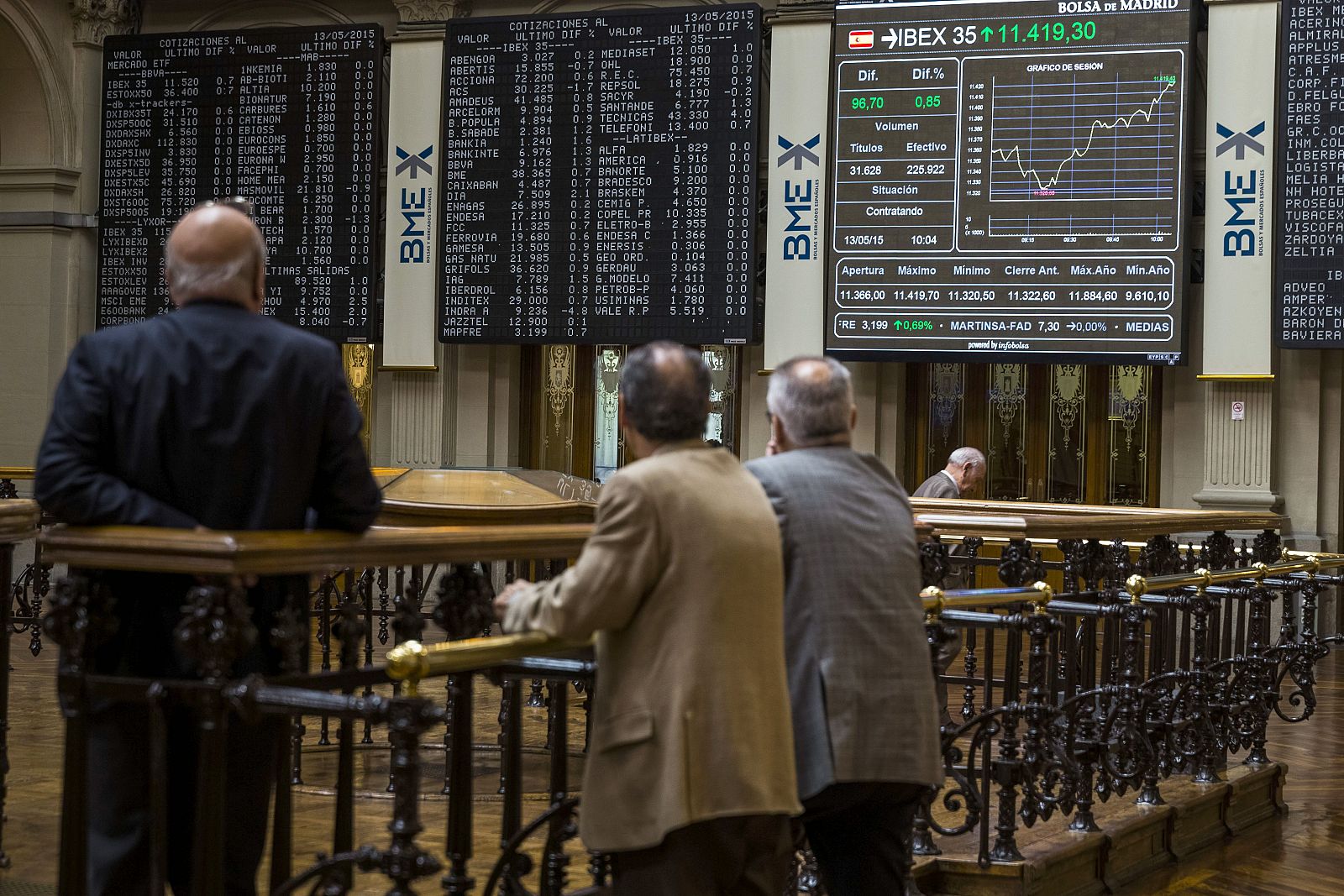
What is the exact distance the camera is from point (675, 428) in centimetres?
254

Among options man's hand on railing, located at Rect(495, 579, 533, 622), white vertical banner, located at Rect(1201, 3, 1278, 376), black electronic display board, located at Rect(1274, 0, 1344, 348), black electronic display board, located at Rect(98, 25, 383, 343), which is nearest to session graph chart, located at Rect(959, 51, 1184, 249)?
white vertical banner, located at Rect(1201, 3, 1278, 376)

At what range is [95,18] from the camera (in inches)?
488

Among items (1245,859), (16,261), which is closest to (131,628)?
(1245,859)

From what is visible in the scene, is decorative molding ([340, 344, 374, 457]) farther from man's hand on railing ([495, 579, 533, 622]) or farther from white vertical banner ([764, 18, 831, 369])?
man's hand on railing ([495, 579, 533, 622])

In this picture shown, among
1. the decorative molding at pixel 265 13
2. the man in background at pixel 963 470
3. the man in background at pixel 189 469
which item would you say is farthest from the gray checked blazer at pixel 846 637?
the decorative molding at pixel 265 13

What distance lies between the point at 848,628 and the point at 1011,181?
7.70 meters

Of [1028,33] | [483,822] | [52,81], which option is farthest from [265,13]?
[483,822]

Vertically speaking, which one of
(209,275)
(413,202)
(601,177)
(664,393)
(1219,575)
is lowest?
(1219,575)

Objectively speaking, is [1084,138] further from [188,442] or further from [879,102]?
[188,442]

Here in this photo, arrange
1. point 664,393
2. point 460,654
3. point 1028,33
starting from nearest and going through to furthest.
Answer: point 460,654 → point 664,393 → point 1028,33

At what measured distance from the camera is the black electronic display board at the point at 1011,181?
9.75 metres

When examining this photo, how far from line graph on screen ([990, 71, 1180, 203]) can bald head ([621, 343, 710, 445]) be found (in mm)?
7873

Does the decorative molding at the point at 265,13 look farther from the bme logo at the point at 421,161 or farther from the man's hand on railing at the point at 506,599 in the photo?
the man's hand on railing at the point at 506,599

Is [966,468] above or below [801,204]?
below
